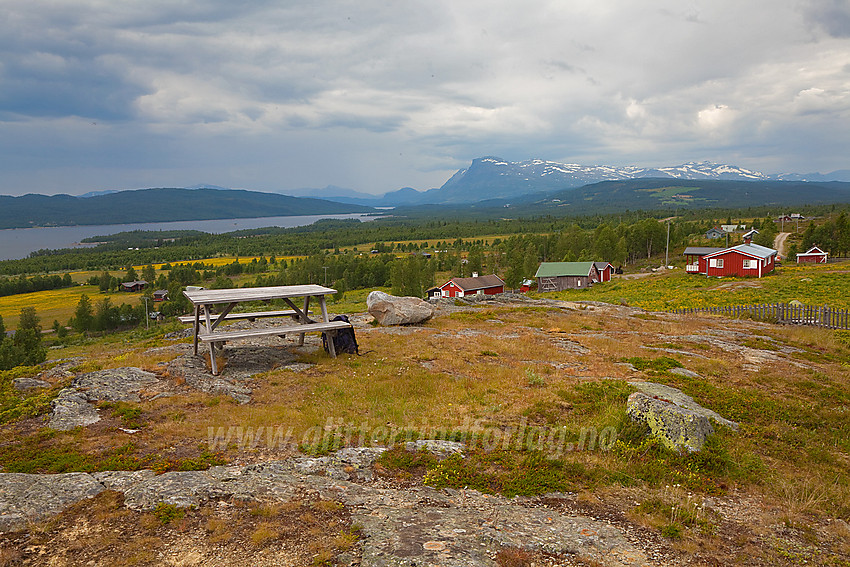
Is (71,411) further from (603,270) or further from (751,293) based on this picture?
(603,270)

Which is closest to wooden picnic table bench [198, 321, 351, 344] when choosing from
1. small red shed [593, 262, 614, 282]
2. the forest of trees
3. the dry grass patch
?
the dry grass patch

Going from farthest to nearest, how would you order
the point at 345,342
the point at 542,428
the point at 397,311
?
1. the point at 397,311
2. the point at 345,342
3. the point at 542,428

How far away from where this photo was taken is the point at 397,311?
22.8m

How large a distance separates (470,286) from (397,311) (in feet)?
164

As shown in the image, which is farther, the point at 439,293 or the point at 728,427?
the point at 439,293

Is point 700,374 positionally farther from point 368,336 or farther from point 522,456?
point 368,336

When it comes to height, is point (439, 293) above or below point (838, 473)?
below

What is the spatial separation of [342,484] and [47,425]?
664cm

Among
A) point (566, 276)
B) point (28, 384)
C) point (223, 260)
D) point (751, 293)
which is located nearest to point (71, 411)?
point (28, 384)

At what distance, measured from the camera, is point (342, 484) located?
24.4 feet

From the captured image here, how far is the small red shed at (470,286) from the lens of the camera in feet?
234

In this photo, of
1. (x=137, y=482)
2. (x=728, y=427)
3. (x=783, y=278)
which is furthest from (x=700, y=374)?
(x=783, y=278)

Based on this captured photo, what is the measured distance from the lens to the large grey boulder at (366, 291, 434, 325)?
74.6 feet

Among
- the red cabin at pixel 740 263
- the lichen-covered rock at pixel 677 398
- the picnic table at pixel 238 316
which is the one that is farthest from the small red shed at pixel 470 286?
the lichen-covered rock at pixel 677 398
